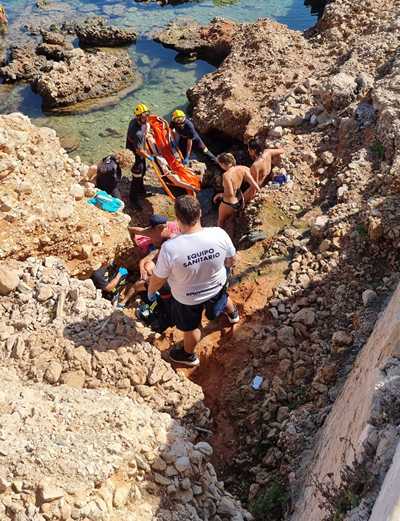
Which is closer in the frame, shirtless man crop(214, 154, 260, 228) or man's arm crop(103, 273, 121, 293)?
man's arm crop(103, 273, 121, 293)

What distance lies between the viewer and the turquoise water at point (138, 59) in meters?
12.1

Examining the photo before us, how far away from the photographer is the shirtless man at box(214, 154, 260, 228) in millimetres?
7758

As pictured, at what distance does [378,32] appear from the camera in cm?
1152

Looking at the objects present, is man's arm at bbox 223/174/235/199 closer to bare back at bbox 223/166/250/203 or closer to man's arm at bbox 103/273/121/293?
bare back at bbox 223/166/250/203

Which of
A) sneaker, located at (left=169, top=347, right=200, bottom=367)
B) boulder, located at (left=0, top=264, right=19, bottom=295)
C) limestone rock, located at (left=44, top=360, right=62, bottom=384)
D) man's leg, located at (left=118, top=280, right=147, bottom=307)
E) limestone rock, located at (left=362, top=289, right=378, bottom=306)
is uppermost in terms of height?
limestone rock, located at (left=362, top=289, right=378, bottom=306)

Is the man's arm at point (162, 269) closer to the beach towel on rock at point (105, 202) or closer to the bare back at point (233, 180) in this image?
the bare back at point (233, 180)

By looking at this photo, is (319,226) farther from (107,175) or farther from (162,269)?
(107,175)

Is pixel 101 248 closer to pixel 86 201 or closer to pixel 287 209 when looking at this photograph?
pixel 86 201

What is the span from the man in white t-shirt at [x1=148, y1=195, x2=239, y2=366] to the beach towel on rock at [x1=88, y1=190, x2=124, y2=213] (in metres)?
3.15

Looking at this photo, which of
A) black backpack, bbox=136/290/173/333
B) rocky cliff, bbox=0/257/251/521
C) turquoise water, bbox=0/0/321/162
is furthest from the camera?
turquoise water, bbox=0/0/321/162

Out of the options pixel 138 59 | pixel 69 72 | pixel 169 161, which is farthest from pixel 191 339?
pixel 138 59

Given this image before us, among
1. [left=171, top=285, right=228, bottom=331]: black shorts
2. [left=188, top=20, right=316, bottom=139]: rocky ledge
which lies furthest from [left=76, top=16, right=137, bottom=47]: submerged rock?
[left=171, top=285, right=228, bottom=331]: black shorts

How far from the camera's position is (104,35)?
619 inches

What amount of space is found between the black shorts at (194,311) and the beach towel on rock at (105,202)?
3150 millimetres
